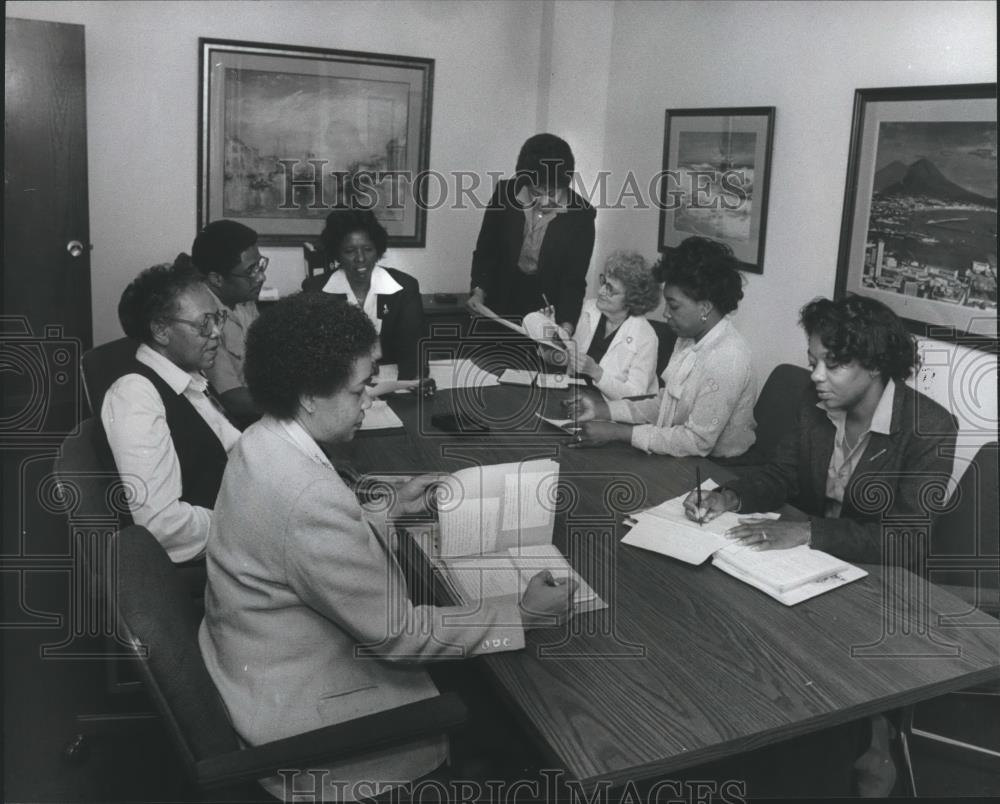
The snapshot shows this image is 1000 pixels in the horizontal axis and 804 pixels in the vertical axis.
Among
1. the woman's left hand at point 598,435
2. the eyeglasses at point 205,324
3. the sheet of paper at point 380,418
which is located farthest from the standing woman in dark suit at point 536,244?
the eyeglasses at point 205,324

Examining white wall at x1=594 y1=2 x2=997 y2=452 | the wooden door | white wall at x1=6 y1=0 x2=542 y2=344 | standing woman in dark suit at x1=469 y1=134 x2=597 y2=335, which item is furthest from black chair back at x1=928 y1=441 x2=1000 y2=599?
the wooden door

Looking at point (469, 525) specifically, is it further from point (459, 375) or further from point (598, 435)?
point (459, 375)

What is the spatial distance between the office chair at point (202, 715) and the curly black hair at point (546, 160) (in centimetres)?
297

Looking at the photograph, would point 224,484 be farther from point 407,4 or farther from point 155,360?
point 407,4

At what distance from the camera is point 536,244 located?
14.6 feet

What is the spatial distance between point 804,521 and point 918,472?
338mm

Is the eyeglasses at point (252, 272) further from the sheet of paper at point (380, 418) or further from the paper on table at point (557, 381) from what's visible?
the paper on table at point (557, 381)

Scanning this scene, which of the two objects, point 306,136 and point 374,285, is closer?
point 374,285

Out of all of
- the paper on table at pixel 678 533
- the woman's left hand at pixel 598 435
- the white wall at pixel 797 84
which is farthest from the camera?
the white wall at pixel 797 84

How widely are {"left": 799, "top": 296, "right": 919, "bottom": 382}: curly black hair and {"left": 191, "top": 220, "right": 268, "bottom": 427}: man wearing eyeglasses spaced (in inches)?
68.7

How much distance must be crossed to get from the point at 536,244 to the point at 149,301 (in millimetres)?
2534

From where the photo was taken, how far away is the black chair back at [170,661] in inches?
53.7

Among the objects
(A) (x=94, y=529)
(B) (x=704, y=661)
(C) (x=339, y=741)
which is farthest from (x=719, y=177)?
(C) (x=339, y=741)

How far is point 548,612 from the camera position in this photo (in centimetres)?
164
